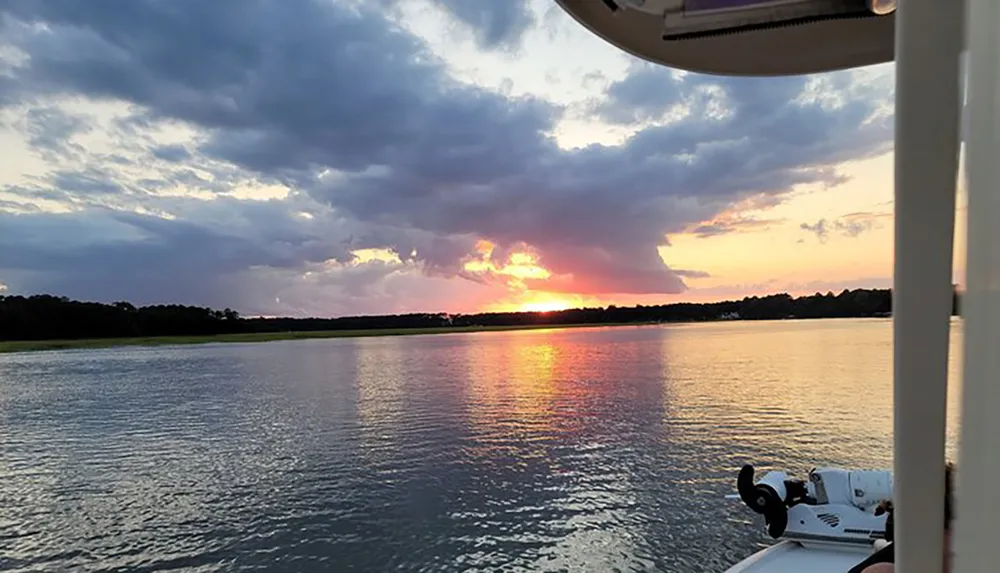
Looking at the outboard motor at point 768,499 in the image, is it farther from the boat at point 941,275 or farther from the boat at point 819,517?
the boat at point 941,275

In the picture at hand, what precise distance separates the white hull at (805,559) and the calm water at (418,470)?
1.98 metres

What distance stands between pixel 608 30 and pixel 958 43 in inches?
48.7

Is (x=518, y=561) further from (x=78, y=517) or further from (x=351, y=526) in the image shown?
(x=78, y=517)

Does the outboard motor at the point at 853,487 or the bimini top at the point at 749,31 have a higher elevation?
the bimini top at the point at 749,31

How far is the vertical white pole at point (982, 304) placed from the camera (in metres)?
0.47

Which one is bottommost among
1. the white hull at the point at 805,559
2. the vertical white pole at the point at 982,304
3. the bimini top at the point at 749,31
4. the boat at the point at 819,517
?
the white hull at the point at 805,559

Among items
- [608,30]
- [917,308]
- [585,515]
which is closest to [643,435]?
[585,515]

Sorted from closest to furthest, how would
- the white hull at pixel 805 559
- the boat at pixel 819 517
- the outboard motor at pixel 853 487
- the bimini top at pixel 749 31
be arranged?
the bimini top at pixel 749 31 < the white hull at pixel 805 559 < the boat at pixel 819 517 < the outboard motor at pixel 853 487

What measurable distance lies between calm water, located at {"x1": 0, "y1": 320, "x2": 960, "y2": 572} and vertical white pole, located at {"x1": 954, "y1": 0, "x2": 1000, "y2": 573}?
0.37 feet

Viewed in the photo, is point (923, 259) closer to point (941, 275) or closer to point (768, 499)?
point (941, 275)

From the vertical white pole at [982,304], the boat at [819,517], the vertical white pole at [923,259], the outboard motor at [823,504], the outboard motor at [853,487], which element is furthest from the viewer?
the outboard motor at [853,487]

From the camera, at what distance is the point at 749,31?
1695mm

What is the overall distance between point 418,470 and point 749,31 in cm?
944

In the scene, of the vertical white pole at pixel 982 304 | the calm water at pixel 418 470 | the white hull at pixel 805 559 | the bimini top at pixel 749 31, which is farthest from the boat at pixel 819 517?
A: the vertical white pole at pixel 982 304
